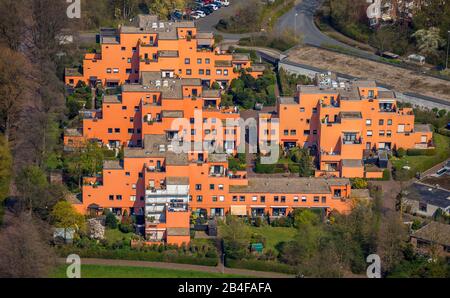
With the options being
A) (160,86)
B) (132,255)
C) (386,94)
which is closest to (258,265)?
(132,255)

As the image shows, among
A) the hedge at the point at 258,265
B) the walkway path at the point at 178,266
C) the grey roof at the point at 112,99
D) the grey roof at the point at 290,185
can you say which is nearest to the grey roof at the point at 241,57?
the grey roof at the point at 112,99

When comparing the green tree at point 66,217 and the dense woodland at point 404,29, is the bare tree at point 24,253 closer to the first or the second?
the green tree at point 66,217

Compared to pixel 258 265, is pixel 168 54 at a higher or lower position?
higher

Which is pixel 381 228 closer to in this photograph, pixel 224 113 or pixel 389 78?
pixel 224 113

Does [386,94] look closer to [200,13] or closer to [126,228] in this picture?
[126,228]

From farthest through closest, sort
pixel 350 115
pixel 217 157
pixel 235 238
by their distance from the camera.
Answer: pixel 350 115, pixel 217 157, pixel 235 238

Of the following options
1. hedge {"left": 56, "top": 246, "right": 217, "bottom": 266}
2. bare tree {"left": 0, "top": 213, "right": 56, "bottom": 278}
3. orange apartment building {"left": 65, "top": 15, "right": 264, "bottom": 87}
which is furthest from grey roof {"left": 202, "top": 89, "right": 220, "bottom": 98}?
bare tree {"left": 0, "top": 213, "right": 56, "bottom": 278}
